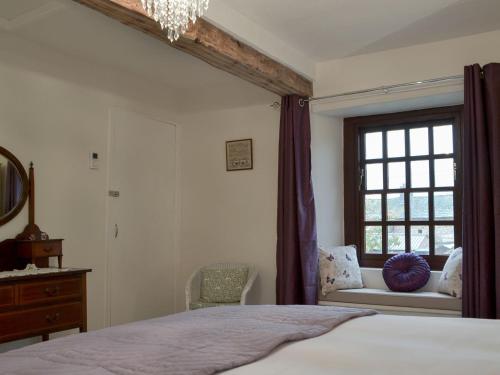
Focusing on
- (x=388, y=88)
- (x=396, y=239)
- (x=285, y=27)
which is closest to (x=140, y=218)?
(x=285, y=27)

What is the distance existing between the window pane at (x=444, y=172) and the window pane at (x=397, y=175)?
0.27m

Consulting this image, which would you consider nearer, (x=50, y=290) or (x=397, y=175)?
(x=50, y=290)

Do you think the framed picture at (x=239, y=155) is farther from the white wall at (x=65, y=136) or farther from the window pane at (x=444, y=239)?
the window pane at (x=444, y=239)

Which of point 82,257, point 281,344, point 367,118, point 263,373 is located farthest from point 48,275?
point 367,118

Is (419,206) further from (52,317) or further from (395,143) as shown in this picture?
(52,317)

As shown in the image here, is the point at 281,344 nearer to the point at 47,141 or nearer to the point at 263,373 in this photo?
the point at 263,373

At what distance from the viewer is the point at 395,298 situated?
3.88m

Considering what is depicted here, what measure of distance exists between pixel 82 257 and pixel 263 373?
299 centimetres

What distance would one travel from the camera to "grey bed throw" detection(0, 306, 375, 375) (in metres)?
1.41

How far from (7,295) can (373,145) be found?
318 centimetres

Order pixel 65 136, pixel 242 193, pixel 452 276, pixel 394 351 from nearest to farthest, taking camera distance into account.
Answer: pixel 394 351 → pixel 452 276 → pixel 65 136 → pixel 242 193

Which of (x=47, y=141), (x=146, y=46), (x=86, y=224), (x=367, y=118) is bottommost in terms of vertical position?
(x=86, y=224)

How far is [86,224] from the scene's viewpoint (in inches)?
162

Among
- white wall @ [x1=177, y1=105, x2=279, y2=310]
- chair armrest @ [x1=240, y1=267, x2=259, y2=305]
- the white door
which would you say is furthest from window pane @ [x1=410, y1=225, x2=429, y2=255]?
the white door
